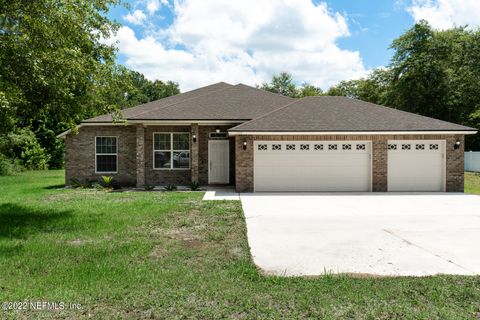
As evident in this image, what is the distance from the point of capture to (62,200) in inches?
460

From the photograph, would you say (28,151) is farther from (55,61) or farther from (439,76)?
(439,76)

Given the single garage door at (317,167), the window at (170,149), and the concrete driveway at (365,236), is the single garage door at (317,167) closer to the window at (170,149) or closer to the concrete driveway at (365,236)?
the concrete driveway at (365,236)

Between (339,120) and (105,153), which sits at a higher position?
(339,120)

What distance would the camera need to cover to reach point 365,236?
23.0 ft

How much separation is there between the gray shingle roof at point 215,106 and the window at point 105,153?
3.13 ft

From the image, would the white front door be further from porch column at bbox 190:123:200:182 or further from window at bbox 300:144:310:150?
window at bbox 300:144:310:150

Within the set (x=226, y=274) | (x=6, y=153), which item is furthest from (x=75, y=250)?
(x=6, y=153)

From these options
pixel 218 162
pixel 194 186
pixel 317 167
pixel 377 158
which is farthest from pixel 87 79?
pixel 377 158

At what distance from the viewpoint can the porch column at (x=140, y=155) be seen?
15.4 meters

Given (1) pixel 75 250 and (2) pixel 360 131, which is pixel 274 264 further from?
(2) pixel 360 131

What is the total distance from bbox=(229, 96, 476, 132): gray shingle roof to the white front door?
2.25 meters

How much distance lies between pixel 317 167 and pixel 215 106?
5.63 meters

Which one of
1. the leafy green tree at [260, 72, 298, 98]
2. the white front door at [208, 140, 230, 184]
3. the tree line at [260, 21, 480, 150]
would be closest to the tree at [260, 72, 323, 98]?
the leafy green tree at [260, 72, 298, 98]

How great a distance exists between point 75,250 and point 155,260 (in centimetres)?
148
